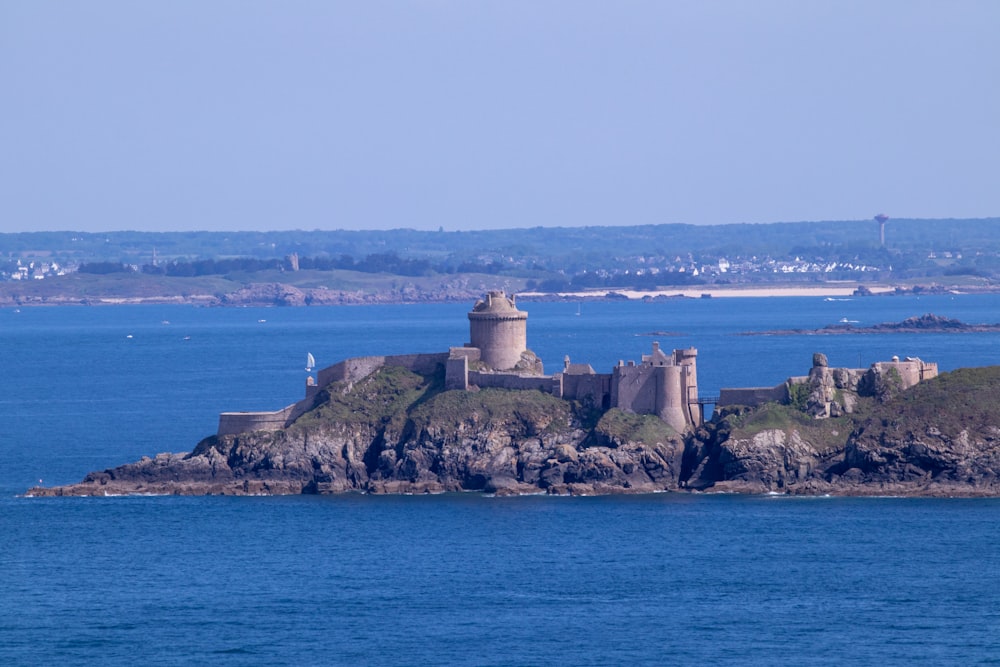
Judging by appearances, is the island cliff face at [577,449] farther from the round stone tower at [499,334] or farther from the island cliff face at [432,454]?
the round stone tower at [499,334]

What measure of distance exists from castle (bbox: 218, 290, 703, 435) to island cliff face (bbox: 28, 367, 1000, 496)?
0.62m

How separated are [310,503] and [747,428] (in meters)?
16.6

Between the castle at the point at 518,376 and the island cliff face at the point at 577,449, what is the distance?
0.62 m

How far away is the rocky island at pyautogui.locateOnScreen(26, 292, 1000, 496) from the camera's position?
8112 cm

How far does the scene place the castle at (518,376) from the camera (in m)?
84.9

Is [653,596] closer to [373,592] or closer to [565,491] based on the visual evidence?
[373,592]

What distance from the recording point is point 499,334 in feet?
294

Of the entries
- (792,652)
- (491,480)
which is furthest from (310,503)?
(792,652)

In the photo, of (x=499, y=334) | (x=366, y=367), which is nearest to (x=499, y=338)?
(x=499, y=334)

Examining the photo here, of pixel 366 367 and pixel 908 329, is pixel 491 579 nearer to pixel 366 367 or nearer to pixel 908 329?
pixel 366 367

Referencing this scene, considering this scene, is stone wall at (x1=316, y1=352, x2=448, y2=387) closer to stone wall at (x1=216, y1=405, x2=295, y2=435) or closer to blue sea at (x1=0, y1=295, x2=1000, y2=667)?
stone wall at (x1=216, y1=405, x2=295, y2=435)

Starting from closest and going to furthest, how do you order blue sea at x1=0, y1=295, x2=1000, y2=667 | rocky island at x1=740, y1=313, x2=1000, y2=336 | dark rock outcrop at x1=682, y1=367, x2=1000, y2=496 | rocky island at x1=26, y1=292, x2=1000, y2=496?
blue sea at x1=0, y1=295, x2=1000, y2=667 < dark rock outcrop at x1=682, y1=367, x2=1000, y2=496 < rocky island at x1=26, y1=292, x2=1000, y2=496 < rocky island at x1=740, y1=313, x2=1000, y2=336

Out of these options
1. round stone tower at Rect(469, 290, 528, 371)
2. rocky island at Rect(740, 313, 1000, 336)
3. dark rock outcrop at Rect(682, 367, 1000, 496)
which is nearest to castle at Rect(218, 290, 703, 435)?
round stone tower at Rect(469, 290, 528, 371)

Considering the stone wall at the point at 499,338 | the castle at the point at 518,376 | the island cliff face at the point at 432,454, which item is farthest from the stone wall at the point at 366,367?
the island cliff face at the point at 432,454
